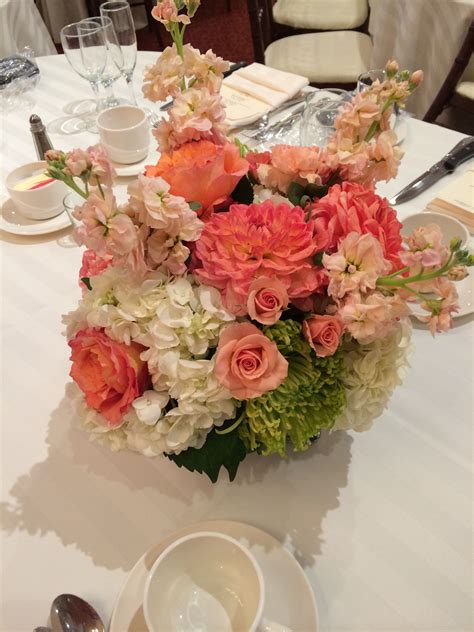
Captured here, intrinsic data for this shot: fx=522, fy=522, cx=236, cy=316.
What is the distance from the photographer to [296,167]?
517 mm

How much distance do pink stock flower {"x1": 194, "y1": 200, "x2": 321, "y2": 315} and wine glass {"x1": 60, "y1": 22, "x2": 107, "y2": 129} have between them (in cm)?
92

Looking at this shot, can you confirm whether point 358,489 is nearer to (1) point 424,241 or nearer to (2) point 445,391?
(2) point 445,391

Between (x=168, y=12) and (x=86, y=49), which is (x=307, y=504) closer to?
(x=168, y=12)

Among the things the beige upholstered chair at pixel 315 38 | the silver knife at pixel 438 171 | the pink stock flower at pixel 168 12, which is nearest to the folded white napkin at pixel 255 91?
the silver knife at pixel 438 171

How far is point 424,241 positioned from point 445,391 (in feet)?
1.19

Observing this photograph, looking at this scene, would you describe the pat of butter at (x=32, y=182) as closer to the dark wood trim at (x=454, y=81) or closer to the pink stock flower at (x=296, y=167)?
the pink stock flower at (x=296, y=167)

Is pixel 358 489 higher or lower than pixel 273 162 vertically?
lower

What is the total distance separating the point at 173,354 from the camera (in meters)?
0.43

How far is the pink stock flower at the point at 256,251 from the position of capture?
436 mm

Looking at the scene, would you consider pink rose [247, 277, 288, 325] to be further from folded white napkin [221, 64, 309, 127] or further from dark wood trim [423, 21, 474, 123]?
dark wood trim [423, 21, 474, 123]

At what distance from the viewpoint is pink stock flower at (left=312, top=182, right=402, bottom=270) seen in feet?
1.49

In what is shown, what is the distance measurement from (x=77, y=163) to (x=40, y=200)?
0.63 metres

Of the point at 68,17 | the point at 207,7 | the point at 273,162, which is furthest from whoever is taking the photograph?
the point at 207,7

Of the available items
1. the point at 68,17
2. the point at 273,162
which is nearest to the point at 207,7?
the point at 68,17
